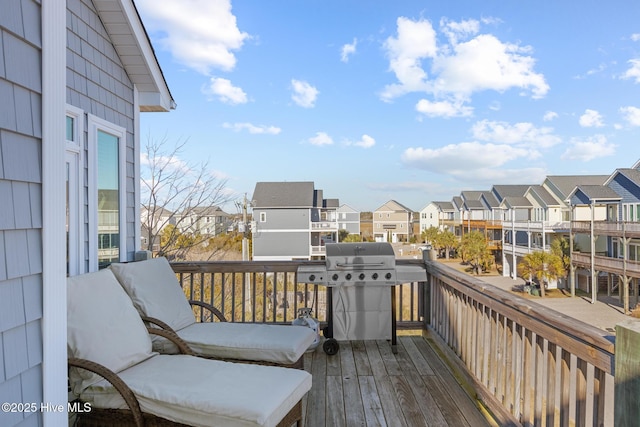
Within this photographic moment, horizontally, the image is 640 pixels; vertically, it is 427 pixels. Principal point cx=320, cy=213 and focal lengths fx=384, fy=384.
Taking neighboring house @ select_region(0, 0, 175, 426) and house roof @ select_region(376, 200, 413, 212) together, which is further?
house roof @ select_region(376, 200, 413, 212)

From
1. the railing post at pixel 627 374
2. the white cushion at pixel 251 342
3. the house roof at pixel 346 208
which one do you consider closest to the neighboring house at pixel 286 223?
the house roof at pixel 346 208

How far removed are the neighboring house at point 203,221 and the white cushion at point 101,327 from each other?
623 centimetres

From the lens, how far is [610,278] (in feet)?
61.5

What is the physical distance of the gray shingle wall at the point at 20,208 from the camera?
1.32 meters

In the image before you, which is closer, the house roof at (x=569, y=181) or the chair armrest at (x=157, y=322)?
the chair armrest at (x=157, y=322)

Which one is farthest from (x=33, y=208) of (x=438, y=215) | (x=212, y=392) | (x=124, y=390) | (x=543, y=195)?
(x=438, y=215)

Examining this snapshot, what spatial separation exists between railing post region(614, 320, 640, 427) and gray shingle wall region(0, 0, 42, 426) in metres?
2.08

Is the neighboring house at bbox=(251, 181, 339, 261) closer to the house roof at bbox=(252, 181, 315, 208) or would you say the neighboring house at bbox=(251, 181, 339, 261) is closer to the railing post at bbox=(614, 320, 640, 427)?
the house roof at bbox=(252, 181, 315, 208)

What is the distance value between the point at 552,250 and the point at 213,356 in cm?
2166

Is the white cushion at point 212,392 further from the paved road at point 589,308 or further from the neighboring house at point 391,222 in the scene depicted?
the neighboring house at point 391,222

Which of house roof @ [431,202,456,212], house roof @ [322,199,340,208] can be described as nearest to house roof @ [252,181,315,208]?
house roof @ [322,199,340,208]

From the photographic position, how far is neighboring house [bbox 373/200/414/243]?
111 feet

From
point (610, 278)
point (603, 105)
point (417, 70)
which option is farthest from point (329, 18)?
point (603, 105)

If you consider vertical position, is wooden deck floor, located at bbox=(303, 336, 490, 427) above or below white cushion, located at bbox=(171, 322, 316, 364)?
below
